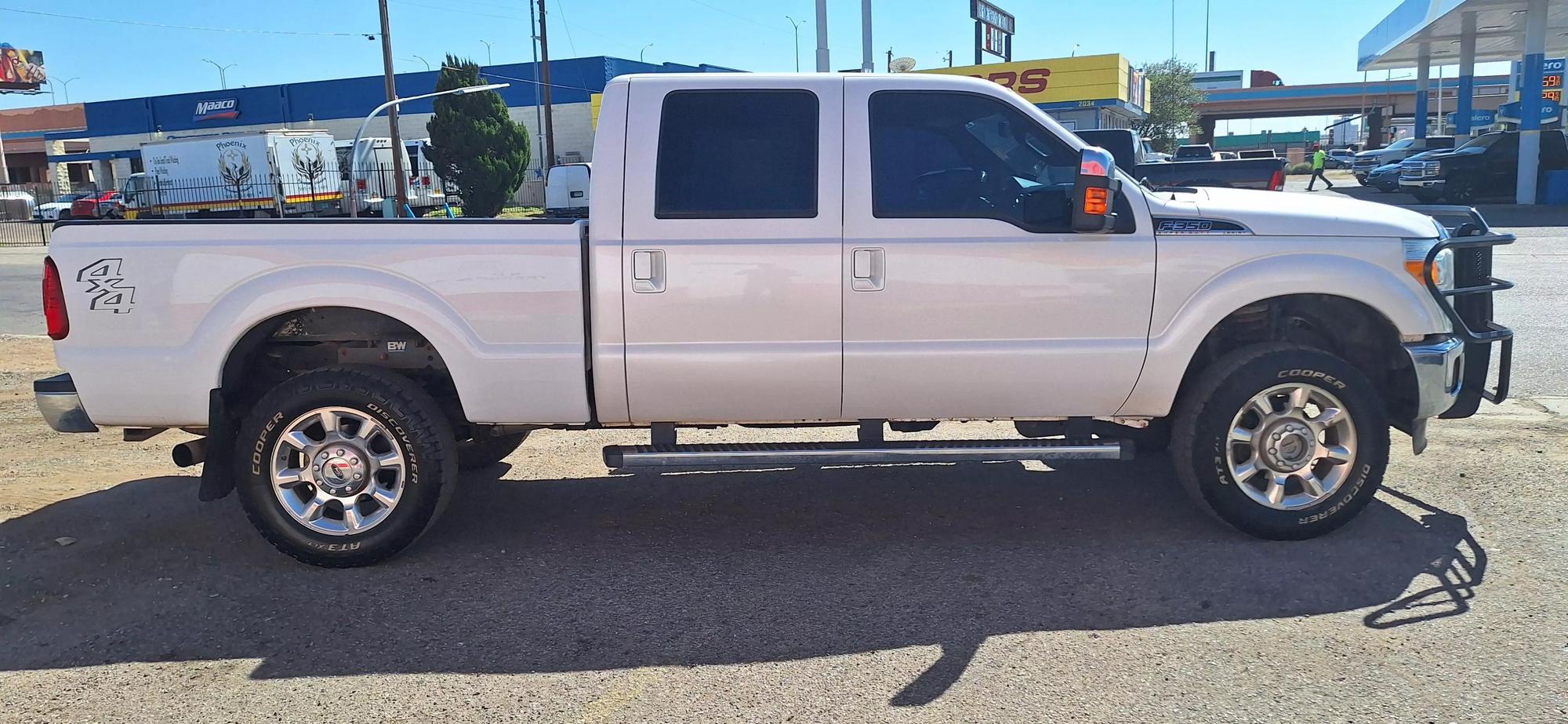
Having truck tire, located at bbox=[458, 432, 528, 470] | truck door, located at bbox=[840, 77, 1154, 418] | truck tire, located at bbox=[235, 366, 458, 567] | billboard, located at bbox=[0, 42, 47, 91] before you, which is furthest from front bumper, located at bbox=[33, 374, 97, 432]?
billboard, located at bbox=[0, 42, 47, 91]

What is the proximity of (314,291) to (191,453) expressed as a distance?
105cm

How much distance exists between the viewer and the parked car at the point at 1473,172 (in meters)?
28.1

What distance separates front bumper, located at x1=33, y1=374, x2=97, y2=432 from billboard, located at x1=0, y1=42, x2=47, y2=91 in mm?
77642

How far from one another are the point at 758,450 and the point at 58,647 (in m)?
2.71

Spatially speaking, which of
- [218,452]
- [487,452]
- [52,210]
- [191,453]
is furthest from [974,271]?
[52,210]

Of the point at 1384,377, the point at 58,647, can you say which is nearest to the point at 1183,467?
the point at 1384,377

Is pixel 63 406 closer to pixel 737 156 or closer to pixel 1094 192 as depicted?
pixel 737 156

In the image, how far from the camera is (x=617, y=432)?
7.13 meters

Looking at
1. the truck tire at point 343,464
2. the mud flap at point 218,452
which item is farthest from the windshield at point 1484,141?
the mud flap at point 218,452

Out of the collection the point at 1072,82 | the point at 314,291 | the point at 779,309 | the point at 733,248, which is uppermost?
the point at 1072,82

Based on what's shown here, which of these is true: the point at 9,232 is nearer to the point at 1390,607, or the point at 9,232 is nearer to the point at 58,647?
the point at 58,647

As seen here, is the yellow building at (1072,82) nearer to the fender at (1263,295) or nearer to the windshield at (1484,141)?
the windshield at (1484,141)

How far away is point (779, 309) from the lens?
472cm

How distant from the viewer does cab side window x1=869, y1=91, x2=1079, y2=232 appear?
15.6 ft
